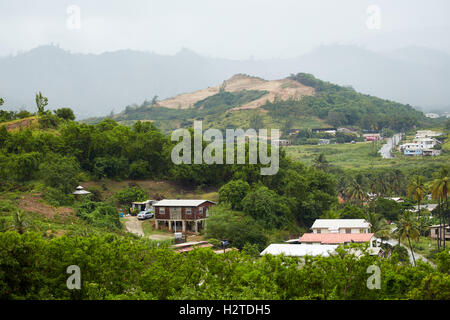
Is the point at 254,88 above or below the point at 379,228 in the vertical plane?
above

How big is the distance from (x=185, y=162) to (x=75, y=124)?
10.6 metres

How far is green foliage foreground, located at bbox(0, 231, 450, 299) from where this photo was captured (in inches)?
721

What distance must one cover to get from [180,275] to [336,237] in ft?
61.5

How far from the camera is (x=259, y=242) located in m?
37.2

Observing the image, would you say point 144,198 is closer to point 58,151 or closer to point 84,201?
point 84,201

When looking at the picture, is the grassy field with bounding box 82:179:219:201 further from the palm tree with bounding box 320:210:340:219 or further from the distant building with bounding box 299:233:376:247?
the distant building with bounding box 299:233:376:247

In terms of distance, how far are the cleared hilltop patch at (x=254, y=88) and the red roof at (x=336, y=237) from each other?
10041 centimetres

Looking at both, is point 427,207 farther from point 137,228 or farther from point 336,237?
point 137,228

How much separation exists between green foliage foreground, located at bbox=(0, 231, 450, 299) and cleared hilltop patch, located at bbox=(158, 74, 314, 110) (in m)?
117

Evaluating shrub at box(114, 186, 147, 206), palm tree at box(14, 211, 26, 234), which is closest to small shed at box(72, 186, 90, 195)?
shrub at box(114, 186, 147, 206)

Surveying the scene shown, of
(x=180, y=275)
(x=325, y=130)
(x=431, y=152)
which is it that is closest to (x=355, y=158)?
(x=431, y=152)

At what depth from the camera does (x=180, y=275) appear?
65.9 feet
